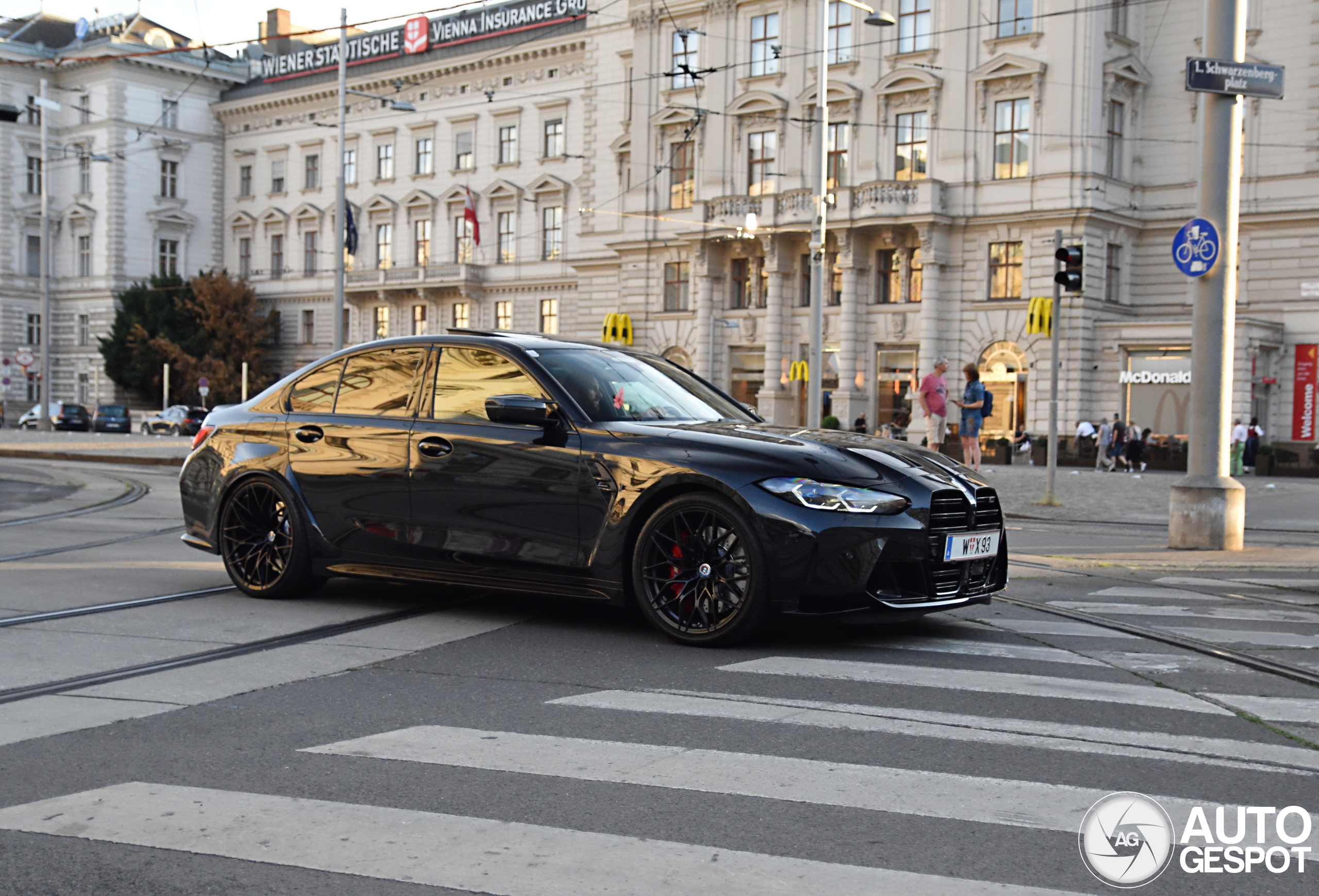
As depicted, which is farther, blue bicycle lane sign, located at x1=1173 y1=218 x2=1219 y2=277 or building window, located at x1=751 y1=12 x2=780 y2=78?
building window, located at x1=751 y1=12 x2=780 y2=78

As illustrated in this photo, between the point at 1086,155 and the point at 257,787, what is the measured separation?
44.5 metres

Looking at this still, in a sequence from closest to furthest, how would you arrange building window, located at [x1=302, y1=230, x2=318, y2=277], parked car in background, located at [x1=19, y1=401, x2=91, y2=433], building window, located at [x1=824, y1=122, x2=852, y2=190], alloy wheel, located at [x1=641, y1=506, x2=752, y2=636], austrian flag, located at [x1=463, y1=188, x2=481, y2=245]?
1. alloy wheel, located at [x1=641, y1=506, x2=752, y2=636]
2. building window, located at [x1=824, y1=122, x2=852, y2=190]
3. austrian flag, located at [x1=463, y1=188, x2=481, y2=245]
4. parked car in background, located at [x1=19, y1=401, x2=91, y2=433]
5. building window, located at [x1=302, y1=230, x2=318, y2=277]

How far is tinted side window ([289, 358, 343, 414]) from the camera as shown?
8469 mm

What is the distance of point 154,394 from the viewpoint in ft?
246

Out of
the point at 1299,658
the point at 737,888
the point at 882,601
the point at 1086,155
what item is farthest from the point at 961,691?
the point at 1086,155

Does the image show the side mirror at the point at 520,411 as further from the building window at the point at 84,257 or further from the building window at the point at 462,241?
the building window at the point at 84,257

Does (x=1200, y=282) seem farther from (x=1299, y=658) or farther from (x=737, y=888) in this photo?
(x=737, y=888)

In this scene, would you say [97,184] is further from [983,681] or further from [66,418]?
[983,681]

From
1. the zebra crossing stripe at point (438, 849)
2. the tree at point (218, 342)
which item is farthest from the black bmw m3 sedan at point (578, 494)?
the tree at point (218, 342)

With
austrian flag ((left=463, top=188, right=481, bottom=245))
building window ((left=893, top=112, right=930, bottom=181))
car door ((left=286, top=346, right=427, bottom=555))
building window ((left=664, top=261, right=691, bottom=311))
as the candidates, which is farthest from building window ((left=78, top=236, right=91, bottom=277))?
car door ((left=286, top=346, right=427, bottom=555))

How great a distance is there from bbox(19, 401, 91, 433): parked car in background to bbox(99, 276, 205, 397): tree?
24.9 feet

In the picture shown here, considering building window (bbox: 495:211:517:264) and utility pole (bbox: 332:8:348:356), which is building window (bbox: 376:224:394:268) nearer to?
building window (bbox: 495:211:517:264)

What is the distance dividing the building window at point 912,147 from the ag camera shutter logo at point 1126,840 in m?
45.7

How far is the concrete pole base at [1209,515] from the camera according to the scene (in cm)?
1233
